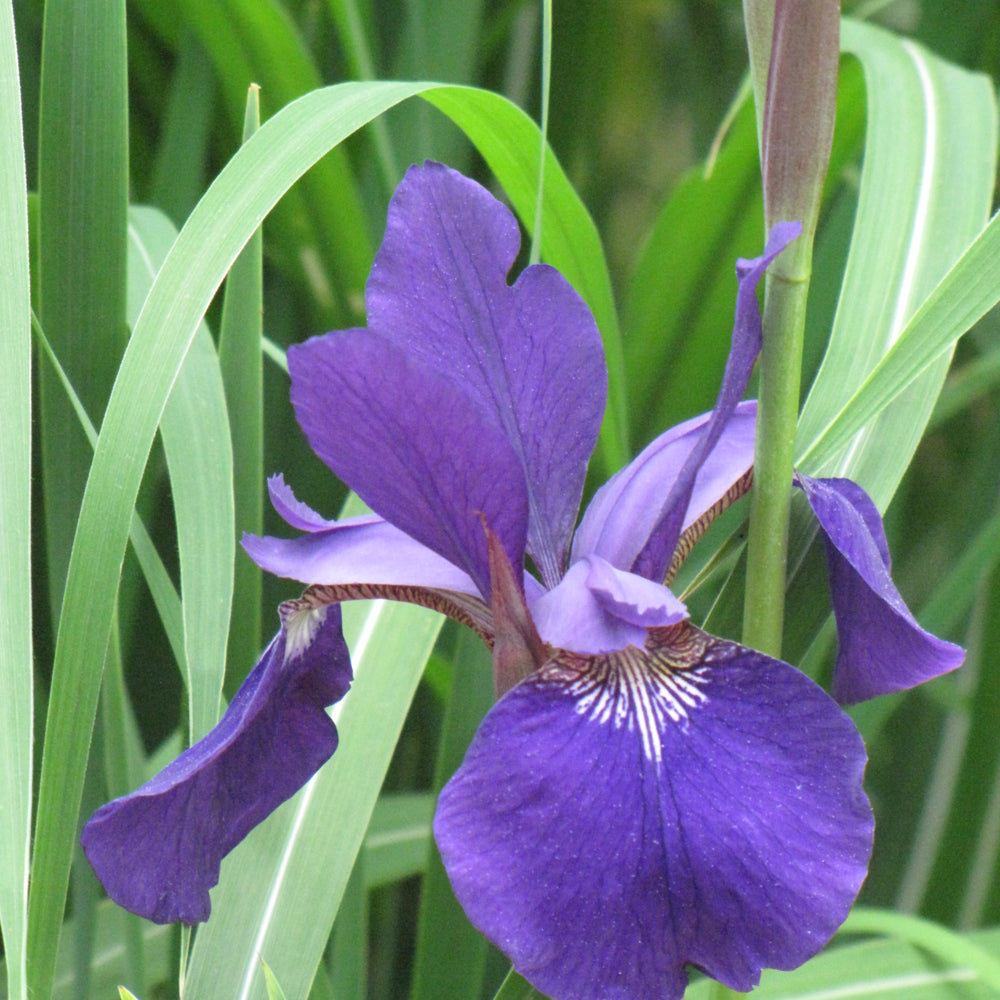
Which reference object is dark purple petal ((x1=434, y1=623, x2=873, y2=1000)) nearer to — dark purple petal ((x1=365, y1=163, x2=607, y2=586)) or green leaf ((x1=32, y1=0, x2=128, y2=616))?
dark purple petal ((x1=365, y1=163, x2=607, y2=586))

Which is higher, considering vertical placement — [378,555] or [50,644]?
[378,555]

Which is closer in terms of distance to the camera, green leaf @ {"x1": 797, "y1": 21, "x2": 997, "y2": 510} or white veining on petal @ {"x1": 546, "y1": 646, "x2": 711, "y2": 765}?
white veining on petal @ {"x1": 546, "y1": 646, "x2": 711, "y2": 765}

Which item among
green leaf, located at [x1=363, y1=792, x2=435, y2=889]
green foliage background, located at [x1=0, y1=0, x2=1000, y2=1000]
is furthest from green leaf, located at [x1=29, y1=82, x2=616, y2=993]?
green leaf, located at [x1=363, y1=792, x2=435, y2=889]

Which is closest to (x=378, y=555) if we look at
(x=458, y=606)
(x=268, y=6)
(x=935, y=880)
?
(x=458, y=606)

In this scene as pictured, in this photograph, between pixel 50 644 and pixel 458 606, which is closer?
pixel 458 606

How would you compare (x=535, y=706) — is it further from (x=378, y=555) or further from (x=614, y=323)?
(x=614, y=323)
